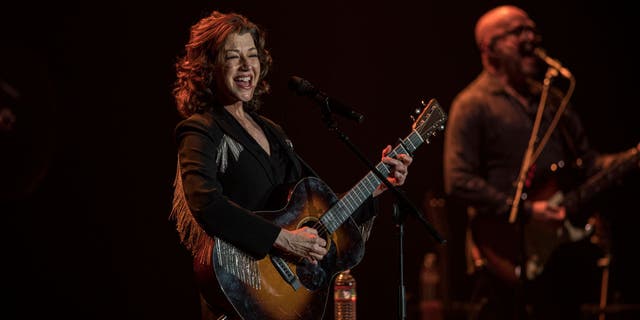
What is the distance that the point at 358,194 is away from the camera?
3646 millimetres

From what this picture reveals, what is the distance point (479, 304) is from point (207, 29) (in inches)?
118

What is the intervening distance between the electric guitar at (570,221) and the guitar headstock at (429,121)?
5.70ft

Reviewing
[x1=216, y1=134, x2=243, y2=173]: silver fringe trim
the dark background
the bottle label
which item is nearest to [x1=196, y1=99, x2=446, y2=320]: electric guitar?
[x1=216, y1=134, x2=243, y2=173]: silver fringe trim

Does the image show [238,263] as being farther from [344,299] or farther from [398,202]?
[344,299]

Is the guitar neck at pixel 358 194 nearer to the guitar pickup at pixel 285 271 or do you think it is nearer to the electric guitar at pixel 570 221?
the guitar pickup at pixel 285 271

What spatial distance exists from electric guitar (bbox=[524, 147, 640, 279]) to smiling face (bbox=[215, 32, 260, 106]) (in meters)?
2.50

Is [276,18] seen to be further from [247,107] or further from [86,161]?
[247,107]

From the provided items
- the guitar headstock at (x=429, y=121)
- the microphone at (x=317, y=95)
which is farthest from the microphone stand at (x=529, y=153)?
the microphone at (x=317, y=95)

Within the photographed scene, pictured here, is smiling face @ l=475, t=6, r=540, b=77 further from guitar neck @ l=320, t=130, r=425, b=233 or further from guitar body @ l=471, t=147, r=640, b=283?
guitar neck @ l=320, t=130, r=425, b=233

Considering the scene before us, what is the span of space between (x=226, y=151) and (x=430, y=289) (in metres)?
4.27

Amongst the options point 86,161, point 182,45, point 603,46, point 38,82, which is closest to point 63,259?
point 86,161

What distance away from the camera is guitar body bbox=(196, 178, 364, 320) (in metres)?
3.13

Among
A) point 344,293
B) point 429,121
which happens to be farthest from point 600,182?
point 344,293

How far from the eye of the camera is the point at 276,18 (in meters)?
5.96
